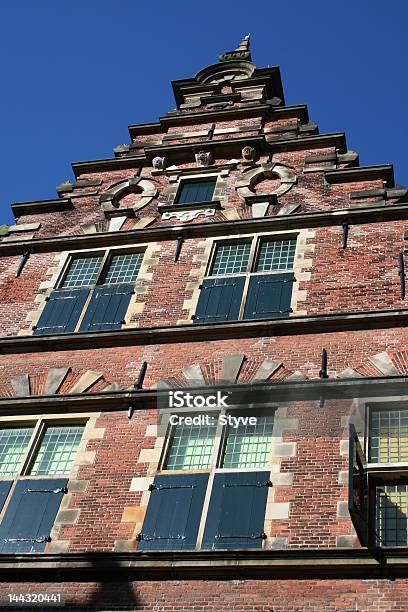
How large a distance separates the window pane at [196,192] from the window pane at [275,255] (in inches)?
81.4

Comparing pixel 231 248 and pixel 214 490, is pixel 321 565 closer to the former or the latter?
pixel 214 490

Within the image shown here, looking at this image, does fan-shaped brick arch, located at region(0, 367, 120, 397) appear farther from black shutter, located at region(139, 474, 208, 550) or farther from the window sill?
the window sill

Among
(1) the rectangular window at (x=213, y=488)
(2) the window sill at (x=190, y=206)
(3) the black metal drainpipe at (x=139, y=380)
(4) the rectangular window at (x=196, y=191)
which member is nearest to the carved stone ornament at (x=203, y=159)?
(4) the rectangular window at (x=196, y=191)

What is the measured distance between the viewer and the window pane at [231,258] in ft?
42.4

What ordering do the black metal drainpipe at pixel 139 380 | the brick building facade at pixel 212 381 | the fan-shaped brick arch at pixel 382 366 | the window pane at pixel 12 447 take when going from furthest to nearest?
the black metal drainpipe at pixel 139 380 → the window pane at pixel 12 447 → the fan-shaped brick arch at pixel 382 366 → the brick building facade at pixel 212 381

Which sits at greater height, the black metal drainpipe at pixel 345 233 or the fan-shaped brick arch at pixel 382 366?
the black metal drainpipe at pixel 345 233

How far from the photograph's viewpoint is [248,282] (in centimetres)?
1248

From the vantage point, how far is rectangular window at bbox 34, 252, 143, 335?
12.6 meters

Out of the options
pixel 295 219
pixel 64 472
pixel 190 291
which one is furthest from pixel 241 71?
pixel 64 472

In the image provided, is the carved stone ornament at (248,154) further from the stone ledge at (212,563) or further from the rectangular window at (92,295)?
the stone ledge at (212,563)

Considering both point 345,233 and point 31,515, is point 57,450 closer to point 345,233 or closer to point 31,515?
point 31,515

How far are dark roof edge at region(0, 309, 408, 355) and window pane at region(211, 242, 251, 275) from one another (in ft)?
5.59

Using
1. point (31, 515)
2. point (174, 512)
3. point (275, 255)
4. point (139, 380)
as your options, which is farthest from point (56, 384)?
point (275, 255)

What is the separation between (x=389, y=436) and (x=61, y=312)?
5.85 m
